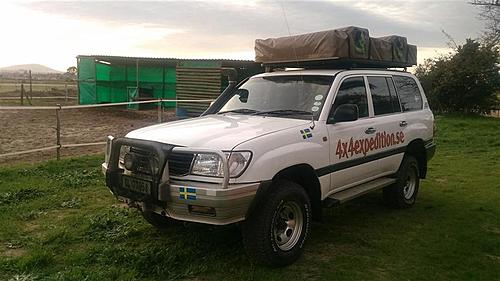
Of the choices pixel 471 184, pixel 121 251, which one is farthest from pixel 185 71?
pixel 121 251

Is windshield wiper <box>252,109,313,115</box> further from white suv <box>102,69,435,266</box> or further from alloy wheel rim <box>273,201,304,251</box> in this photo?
alloy wheel rim <box>273,201,304,251</box>

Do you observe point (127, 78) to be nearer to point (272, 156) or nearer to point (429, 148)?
point (429, 148)

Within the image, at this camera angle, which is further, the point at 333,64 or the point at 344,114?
the point at 333,64

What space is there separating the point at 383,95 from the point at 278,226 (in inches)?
99.5

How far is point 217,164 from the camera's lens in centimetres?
366

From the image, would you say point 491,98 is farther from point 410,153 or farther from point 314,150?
point 314,150

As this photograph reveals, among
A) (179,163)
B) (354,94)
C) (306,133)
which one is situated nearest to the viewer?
(179,163)

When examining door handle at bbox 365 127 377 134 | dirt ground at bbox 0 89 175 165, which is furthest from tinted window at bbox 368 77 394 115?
dirt ground at bbox 0 89 175 165

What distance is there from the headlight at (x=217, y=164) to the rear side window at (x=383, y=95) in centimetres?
247

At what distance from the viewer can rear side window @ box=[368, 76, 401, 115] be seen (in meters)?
5.59

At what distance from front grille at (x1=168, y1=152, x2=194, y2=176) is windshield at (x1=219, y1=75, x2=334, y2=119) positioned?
1379 mm

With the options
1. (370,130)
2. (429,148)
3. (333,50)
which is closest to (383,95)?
(370,130)

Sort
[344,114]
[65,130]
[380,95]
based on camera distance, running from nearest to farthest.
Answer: [344,114] < [380,95] < [65,130]

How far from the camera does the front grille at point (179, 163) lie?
374 centimetres
